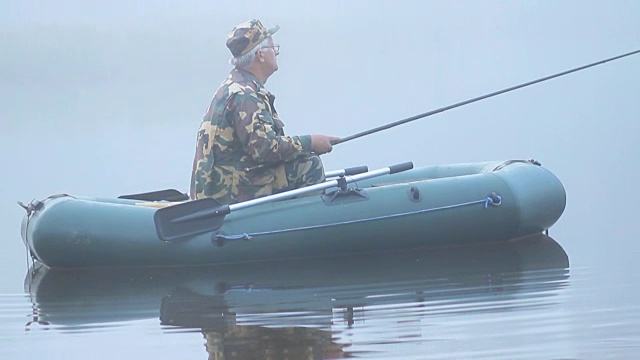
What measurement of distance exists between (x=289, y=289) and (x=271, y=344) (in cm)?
145

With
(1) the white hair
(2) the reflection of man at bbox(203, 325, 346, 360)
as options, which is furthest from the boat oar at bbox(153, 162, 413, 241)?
(2) the reflection of man at bbox(203, 325, 346, 360)

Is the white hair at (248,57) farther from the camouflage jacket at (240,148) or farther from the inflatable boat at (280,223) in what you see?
the inflatable boat at (280,223)

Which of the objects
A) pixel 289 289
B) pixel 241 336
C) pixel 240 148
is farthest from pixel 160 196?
pixel 241 336

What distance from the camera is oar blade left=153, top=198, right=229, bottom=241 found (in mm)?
6754

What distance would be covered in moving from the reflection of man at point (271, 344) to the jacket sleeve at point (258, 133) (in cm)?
170

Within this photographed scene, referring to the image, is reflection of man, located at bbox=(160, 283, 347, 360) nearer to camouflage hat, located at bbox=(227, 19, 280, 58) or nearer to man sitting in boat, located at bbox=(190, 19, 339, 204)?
man sitting in boat, located at bbox=(190, 19, 339, 204)

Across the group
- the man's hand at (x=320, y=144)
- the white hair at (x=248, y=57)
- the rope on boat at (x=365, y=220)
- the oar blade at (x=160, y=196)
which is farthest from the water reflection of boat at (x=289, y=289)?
the white hair at (x=248, y=57)

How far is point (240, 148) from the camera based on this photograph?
6973 mm

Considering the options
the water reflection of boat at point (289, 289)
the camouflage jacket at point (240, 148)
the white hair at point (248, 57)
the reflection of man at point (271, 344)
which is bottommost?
the reflection of man at point (271, 344)

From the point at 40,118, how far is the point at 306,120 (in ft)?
28.3

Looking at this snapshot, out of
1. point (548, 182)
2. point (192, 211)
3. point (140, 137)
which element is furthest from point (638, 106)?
point (192, 211)

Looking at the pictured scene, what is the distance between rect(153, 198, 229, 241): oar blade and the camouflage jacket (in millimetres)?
207

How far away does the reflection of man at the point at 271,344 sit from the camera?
466 centimetres

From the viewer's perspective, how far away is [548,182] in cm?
757
